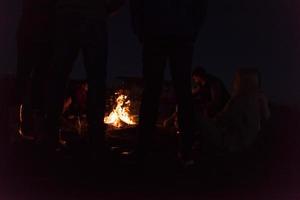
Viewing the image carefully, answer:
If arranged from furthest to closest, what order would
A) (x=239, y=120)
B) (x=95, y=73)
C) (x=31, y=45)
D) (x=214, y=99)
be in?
(x=214, y=99)
(x=239, y=120)
(x=31, y=45)
(x=95, y=73)

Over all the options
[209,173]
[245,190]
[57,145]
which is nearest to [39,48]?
[57,145]

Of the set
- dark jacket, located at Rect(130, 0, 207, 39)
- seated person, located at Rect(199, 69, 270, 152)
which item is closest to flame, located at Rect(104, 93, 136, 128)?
seated person, located at Rect(199, 69, 270, 152)

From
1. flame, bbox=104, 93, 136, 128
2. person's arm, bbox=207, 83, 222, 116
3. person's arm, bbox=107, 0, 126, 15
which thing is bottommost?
flame, bbox=104, 93, 136, 128

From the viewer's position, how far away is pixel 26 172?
3.70 metres

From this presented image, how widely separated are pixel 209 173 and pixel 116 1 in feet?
5.64

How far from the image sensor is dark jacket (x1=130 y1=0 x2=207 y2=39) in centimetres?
398

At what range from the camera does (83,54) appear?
4004 mm

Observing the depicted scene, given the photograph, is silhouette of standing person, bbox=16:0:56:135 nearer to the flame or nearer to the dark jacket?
the dark jacket

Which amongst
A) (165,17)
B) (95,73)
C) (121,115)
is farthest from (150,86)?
(121,115)

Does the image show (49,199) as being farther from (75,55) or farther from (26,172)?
(75,55)

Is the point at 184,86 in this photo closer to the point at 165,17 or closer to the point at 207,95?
the point at 165,17

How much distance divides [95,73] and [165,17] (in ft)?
2.47

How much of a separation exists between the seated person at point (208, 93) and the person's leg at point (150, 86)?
9.60ft

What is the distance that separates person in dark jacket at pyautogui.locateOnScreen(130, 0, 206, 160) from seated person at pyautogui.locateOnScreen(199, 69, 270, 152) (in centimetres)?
Answer: 61
